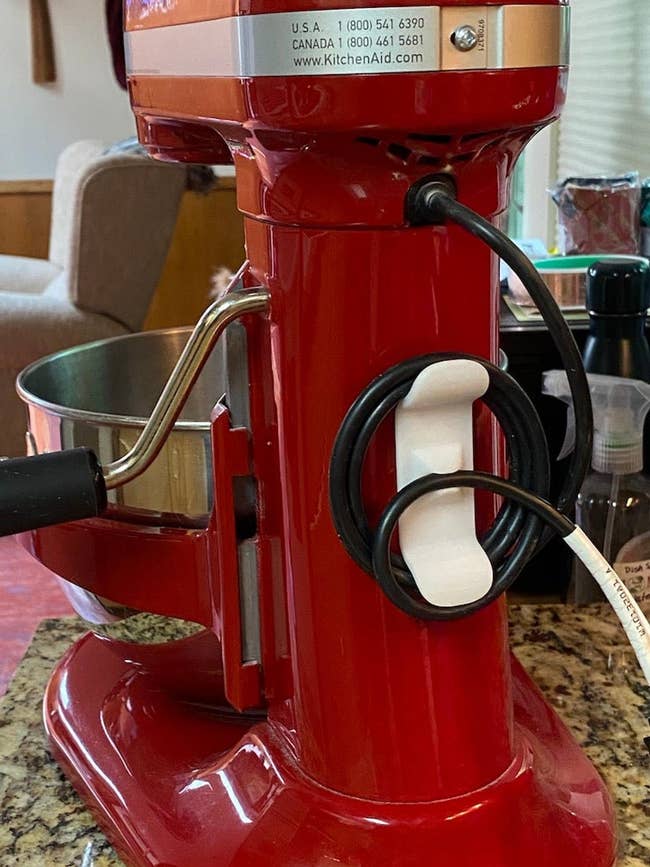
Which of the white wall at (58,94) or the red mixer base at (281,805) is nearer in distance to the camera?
the red mixer base at (281,805)

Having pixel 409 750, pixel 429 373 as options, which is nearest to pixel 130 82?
pixel 429 373

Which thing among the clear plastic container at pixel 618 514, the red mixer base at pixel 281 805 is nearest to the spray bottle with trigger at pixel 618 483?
the clear plastic container at pixel 618 514

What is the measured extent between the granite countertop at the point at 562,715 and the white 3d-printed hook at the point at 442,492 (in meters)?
0.17

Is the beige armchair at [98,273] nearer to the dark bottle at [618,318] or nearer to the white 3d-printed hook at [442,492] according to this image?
the dark bottle at [618,318]

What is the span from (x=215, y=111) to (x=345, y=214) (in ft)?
0.21

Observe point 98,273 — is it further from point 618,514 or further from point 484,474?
point 484,474

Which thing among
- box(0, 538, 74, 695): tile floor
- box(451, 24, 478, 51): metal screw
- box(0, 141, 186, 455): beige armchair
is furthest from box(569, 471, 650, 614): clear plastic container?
box(0, 141, 186, 455): beige armchair

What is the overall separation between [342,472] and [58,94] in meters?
3.53

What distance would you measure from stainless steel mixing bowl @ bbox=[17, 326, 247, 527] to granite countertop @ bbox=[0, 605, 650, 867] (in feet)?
0.50

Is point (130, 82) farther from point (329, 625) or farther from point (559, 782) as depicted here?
point (559, 782)

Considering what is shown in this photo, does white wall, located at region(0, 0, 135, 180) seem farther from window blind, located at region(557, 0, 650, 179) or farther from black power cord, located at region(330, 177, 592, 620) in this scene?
black power cord, located at region(330, 177, 592, 620)

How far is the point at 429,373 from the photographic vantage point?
380mm

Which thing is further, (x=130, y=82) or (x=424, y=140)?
(x=130, y=82)

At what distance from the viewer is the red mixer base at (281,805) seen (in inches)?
17.1
